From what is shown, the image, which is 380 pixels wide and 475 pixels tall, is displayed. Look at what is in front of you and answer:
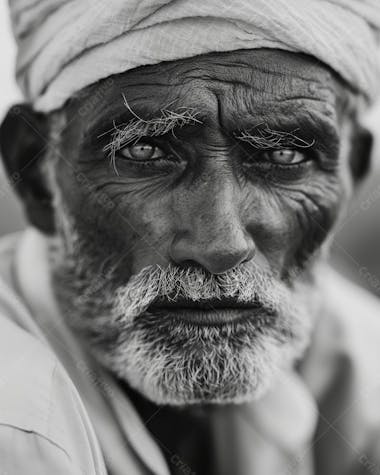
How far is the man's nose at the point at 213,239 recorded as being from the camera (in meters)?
1.82

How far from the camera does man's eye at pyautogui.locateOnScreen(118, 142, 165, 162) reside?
2.00m

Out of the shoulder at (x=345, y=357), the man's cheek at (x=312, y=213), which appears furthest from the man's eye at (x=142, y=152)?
the shoulder at (x=345, y=357)

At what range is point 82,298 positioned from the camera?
2.24 m

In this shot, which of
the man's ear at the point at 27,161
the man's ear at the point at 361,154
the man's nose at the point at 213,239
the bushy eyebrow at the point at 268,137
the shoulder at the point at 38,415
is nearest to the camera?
the shoulder at the point at 38,415

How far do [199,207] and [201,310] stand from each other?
1.01 feet

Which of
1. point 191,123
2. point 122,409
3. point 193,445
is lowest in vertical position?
point 193,445

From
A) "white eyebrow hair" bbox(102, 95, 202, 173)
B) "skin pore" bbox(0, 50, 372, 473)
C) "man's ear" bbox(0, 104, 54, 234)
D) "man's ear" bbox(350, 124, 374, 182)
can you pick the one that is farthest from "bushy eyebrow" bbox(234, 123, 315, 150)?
"man's ear" bbox(0, 104, 54, 234)

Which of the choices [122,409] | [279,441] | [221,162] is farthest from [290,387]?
[221,162]

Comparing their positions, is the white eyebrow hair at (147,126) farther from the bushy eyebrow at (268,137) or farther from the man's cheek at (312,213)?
the man's cheek at (312,213)

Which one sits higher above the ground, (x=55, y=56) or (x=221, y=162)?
(x=55, y=56)

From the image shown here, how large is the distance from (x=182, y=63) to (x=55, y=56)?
16.7 inches

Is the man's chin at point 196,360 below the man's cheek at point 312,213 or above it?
below

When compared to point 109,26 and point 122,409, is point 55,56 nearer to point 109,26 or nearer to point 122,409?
point 109,26

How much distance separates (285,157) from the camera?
206cm
